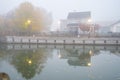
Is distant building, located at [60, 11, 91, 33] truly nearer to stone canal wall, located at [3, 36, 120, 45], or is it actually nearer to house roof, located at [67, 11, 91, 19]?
house roof, located at [67, 11, 91, 19]

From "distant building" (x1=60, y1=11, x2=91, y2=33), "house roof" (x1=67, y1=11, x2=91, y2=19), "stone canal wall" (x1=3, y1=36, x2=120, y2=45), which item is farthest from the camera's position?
"house roof" (x1=67, y1=11, x2=91, y2=19)

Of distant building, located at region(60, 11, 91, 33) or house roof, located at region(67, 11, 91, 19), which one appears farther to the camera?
house roof, located at region(67, 11, 91, 19)

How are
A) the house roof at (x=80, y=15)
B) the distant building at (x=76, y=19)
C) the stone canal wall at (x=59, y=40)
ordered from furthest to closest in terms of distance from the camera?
the house roof at (x=80, y=15)
the distant building at (x=76, y=19)
the stone canal wall at (x=59, y=40)

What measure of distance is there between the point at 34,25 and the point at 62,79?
34.2 metres

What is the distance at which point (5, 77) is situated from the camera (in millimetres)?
7383

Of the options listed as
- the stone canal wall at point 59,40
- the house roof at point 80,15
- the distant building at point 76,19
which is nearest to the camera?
the stone canal wall at point 59,40

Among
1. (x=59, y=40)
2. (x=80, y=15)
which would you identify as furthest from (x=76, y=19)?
(x=59, y=40)

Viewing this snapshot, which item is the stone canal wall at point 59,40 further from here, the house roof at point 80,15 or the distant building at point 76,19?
the house roof at point 80,15

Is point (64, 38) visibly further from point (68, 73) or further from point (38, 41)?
point (68, 73)

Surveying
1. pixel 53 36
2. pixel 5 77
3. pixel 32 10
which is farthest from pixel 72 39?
pixel 5 77

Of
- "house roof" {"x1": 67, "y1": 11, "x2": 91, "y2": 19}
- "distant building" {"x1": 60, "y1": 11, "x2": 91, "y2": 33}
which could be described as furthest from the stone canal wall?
"house roof" {"x1": 67, "y1": 11, "x2": 91, "y2": 19}

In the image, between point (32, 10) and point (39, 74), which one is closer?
point (39, 74)

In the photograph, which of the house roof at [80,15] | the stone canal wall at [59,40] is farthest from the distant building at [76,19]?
the stone canal wall at [59,40]

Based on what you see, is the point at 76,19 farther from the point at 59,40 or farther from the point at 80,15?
the point at 59,40
